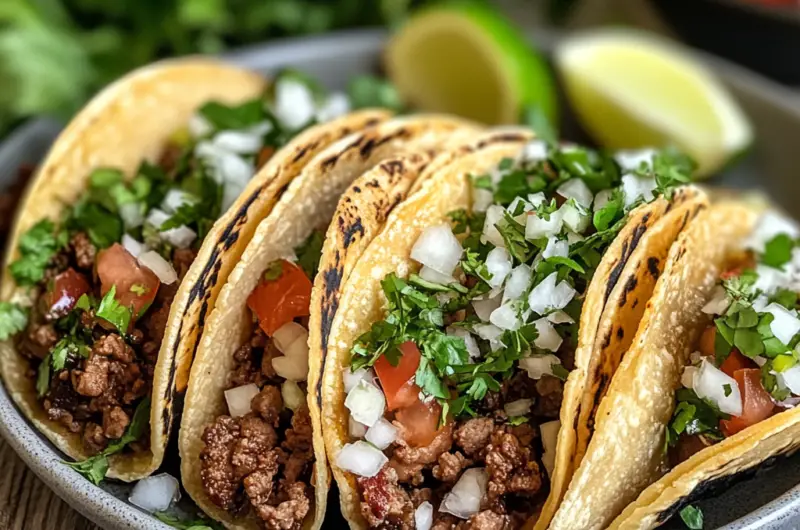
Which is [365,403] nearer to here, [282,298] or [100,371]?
[282,298]

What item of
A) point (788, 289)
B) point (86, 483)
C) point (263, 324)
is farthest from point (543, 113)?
point (86, 483)

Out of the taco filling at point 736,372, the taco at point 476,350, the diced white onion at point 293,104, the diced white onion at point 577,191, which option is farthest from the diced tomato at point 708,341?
the diced white onion at point 293,104

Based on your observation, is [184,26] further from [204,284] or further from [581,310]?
[581,310]

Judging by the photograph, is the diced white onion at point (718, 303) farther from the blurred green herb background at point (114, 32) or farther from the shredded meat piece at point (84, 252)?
the blurred green herb background at point (114, 32)

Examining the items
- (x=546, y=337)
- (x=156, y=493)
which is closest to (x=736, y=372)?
(x=546, y=337)

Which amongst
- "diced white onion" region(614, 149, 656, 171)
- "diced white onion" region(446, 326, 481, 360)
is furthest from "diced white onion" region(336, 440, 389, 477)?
"diced white onion" region(614, 149, 656, 171)
